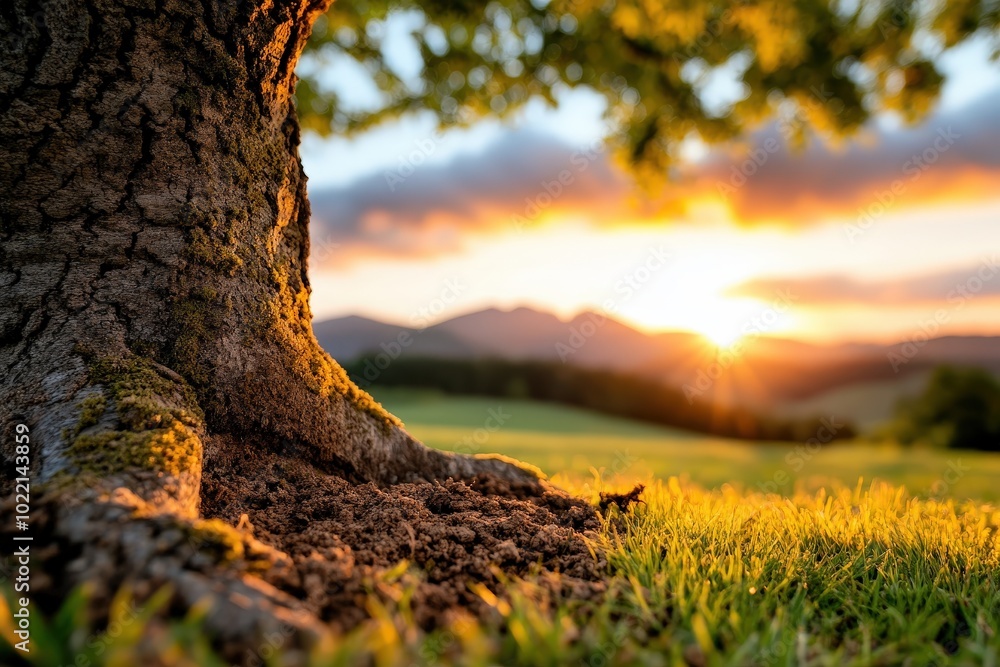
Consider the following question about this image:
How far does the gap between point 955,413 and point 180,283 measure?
2764cm

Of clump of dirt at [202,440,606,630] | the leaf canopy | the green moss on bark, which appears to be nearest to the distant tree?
the leaf canopy

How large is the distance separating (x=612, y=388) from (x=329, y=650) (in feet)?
79.8

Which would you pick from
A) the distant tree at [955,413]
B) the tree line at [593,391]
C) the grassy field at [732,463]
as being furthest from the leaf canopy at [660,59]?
the distant tree at [955,413]

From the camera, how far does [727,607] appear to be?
6.47 feet

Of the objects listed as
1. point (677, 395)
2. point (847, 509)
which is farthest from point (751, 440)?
point (847, 509)

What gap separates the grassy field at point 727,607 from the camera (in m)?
1.32

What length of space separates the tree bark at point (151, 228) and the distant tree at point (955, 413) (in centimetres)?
2636

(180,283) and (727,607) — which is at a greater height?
(180,283)

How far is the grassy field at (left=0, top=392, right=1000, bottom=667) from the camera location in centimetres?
132

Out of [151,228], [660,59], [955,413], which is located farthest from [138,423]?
[955,413]

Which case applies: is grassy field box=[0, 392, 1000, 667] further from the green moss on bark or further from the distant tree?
the distant tree

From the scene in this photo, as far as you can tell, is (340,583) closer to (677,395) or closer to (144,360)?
(144,360)

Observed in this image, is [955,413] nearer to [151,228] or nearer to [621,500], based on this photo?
[621,500]

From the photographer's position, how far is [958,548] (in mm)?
2775
